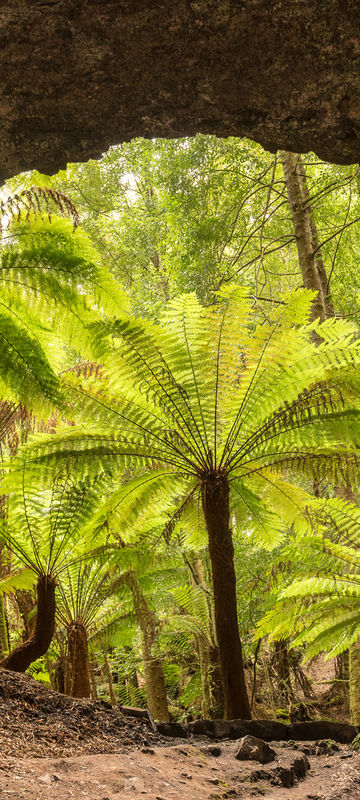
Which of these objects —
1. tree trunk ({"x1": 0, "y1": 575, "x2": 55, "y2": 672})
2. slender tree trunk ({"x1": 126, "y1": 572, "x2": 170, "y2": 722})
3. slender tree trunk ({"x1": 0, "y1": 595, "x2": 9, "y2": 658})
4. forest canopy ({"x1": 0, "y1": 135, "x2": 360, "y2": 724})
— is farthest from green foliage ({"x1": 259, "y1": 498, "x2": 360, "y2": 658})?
slender tree trunk ({"x1": 0, "y1": 595, "x2": 9, "y2": 658})

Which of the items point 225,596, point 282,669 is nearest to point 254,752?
point 225,596

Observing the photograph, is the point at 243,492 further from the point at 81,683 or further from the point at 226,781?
the point at 226,781

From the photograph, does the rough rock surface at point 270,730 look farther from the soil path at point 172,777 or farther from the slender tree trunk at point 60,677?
the slender tree trunk at point 60,677

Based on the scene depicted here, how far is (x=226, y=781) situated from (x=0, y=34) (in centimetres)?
201

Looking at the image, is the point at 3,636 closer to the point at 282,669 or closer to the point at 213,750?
the point at 213,750

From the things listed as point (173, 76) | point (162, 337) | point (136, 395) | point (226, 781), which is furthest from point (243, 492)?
point (173, 76)

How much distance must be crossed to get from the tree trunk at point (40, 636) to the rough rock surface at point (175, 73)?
1.91m

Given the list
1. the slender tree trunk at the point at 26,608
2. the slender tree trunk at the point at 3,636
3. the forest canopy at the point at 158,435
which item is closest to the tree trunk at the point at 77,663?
the forest canopy at the point at 158,435

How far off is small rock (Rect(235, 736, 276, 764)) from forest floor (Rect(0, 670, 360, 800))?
33mm

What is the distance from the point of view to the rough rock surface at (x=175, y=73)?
3.80 feet

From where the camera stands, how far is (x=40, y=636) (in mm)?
2494

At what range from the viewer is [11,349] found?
2438 mm

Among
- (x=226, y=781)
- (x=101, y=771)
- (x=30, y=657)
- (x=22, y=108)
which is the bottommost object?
(x=226, y=781)

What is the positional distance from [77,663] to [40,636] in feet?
2.91
